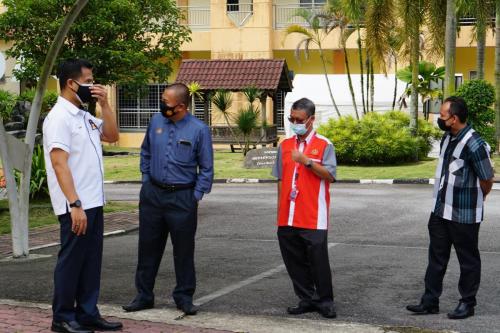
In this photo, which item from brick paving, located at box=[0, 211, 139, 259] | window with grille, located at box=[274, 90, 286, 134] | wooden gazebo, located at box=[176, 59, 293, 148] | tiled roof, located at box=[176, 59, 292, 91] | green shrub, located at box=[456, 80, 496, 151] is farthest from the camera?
window with grille, located at box=[274, 90, 286, 134]

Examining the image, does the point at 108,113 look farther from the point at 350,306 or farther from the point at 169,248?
the point at 169,248

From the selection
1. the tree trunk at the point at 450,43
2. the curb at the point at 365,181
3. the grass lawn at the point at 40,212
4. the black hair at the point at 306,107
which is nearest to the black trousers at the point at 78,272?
the black hair at the point at 306,107

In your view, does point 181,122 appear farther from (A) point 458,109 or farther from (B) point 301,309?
(A) point 458,109

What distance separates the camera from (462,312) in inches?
277

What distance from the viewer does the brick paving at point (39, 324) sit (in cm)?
647

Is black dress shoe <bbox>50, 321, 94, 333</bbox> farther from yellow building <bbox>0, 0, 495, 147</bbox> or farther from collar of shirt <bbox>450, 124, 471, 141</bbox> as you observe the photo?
yellow building <bbox>0, 0, 495, 147</bbox>

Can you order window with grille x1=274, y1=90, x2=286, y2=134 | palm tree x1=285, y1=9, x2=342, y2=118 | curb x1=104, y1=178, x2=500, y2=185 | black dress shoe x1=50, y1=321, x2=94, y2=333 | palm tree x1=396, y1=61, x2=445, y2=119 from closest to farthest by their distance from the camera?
black dress shoe x1=50, y1=321, x2=94, y2=333 < curb x1=104, y1=178, x2=500, y2=185 < palm tree x1=396, y1=61, x2=445, y2=119 < palm tree x1=285, y1=9, x2=342, y2=118 < window with grille x1=274, y1=90, x2=286, y2=134

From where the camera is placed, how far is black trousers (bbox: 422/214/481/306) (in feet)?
23.2

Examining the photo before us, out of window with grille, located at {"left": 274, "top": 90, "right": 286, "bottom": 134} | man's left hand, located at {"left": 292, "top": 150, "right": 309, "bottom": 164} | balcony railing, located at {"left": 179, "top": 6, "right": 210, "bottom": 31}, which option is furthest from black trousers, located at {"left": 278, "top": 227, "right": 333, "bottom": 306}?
balcony railing, located at {"left": 179, "top": 6, "right": 210, "bottom": 31}

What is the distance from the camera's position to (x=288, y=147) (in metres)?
7.27

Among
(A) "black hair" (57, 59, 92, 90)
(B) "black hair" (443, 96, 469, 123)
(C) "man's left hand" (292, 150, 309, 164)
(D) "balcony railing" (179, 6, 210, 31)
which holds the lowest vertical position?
(C) "man's left hand" (292, 150, 309, 164)

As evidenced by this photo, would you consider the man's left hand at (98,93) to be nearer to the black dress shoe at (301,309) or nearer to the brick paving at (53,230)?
the black dress shoe at (301,309)

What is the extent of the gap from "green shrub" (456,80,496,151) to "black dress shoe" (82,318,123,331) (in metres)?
19.4

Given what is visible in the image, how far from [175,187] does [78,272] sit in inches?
41.7
